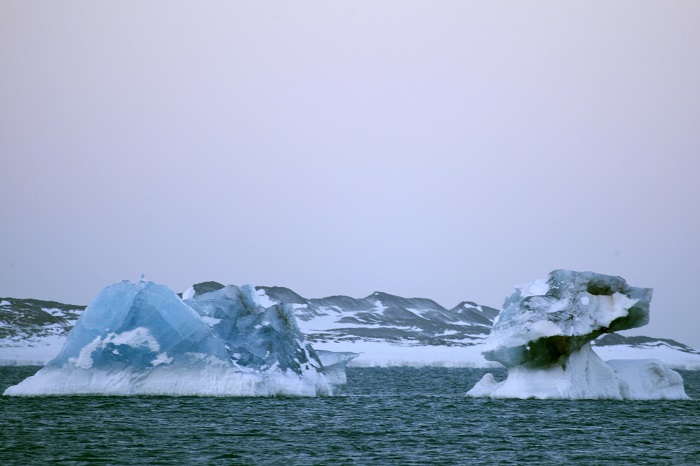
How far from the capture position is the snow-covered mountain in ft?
302

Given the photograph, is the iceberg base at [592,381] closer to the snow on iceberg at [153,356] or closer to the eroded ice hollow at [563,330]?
the eroded ice hollow at [563,330]

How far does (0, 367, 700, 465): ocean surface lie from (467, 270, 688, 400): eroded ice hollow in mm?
766

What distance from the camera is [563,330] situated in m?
33.6

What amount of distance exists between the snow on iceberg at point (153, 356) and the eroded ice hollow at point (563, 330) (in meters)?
7.50

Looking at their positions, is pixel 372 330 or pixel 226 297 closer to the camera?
pixel 226 297

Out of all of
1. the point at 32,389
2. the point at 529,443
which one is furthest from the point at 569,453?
the point at 32,389

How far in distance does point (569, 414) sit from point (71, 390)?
15.6 m

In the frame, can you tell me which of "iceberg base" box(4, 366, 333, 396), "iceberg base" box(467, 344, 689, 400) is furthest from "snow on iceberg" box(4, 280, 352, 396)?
"iceberg base" box(467, 344, 689, 400)

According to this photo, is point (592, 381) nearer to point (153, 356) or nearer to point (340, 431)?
point (340, 431)

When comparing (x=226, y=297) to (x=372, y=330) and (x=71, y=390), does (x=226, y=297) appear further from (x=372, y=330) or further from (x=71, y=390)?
(x=372, y=330)

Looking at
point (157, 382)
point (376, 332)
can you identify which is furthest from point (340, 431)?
point (376, 332)

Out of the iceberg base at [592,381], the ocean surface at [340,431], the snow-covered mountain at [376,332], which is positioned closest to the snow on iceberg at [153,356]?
the ocean surface at [340,431]

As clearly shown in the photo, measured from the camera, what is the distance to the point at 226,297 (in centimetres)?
3734

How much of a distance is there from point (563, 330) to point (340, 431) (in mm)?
9516
